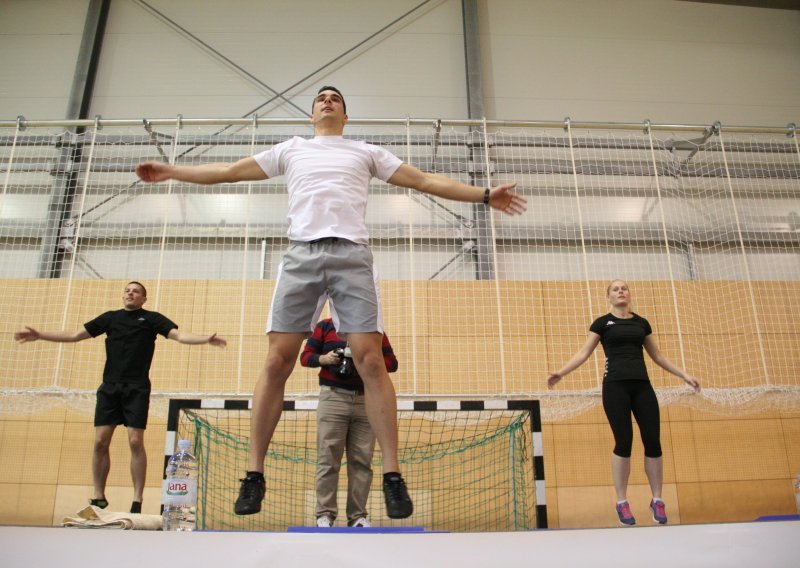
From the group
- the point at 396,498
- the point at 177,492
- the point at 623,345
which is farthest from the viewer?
the point at 623,345

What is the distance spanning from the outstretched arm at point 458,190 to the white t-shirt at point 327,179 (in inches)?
2.9

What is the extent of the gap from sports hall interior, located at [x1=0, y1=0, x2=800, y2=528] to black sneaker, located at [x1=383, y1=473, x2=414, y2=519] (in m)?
2.74

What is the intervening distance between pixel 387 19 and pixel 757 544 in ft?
23.3

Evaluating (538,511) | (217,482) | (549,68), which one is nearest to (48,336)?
(217,482)

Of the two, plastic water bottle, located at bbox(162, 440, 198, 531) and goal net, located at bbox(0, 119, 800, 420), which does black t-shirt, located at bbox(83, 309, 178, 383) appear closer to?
plastic water bottle, located at bbox(162, 440, 198, 531)

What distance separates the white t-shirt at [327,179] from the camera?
6.63 ft

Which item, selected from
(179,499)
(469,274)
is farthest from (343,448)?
(469,274)

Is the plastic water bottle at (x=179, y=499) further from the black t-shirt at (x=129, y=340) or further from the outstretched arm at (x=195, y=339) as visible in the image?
the black t-shirt at (x=129, y=340)

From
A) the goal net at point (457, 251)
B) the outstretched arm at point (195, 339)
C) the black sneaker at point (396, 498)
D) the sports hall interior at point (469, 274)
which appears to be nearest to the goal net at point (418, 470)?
the sports hall interior at point (469, 274)

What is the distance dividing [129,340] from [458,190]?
2.67 meters

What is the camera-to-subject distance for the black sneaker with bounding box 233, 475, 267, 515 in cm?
176

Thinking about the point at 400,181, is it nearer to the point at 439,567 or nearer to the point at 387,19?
the point at 439,567

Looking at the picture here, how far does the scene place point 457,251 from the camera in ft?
20.5

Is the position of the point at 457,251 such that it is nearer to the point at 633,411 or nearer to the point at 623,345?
the point at 623,345
